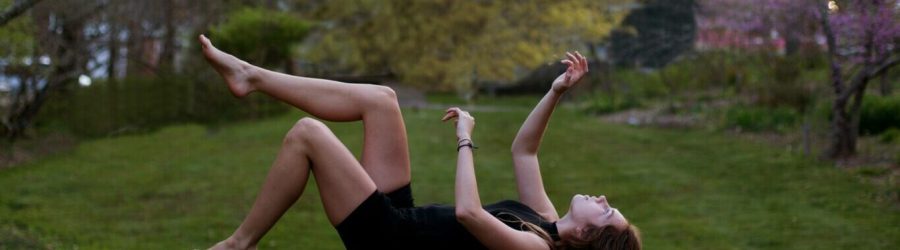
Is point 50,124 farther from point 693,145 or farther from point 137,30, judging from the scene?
point 693,145

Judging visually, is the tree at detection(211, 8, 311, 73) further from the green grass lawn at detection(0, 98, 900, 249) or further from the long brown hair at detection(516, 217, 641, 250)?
the long brown hair at detection(516, 217, 641, 250)

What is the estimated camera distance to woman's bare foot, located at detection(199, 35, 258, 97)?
369 cm

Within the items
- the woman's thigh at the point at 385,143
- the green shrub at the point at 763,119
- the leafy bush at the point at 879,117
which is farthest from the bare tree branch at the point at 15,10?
the green shrub at the point at 763,119

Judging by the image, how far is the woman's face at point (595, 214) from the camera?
3664 millimetres

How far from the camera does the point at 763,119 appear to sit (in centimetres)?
1162

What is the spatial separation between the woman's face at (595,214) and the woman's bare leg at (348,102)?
596mm

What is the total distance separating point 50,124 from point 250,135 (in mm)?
2695

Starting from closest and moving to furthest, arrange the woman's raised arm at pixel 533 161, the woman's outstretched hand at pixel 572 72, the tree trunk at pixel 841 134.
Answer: the woman's outstretched hand at pixel 572 72, the woman's raised arm at pixel 533 161, the tree trunk at pixel 841 134

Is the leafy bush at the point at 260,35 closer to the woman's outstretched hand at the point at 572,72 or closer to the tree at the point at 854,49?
the tree at the point at 854,49

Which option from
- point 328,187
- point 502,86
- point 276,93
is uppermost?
point 276,93

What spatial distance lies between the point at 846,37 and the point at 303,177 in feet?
20.8

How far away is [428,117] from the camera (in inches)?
636

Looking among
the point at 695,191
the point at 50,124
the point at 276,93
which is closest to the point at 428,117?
the point at 50,124

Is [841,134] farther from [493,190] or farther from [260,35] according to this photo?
[260,35]
